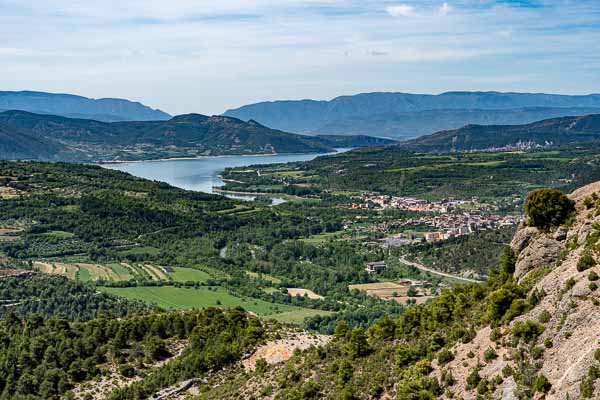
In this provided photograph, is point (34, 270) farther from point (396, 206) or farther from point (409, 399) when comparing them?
point (396, 206)

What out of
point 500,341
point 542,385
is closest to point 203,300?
point 500,341

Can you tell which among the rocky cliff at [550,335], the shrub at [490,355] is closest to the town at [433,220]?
the rocky cliff at [550,335]

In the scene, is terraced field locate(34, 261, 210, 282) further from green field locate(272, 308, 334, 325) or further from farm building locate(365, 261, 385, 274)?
farm building locate(365, 261, 385, 274)

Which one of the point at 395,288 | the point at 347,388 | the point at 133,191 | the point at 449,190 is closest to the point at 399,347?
the point at 347,388

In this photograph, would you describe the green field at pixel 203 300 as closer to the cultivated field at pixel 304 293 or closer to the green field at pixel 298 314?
the green field at pixel 298 314

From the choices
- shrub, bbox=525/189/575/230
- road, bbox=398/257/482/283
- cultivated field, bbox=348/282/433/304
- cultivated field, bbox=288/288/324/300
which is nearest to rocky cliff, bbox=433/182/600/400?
shrub, bbox=525/189/575/230
